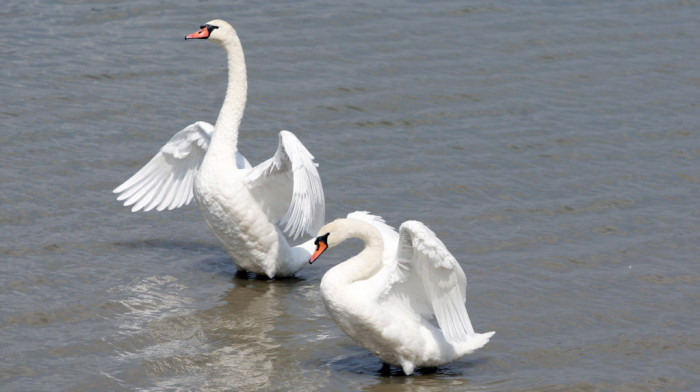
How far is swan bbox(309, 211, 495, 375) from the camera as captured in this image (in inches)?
281

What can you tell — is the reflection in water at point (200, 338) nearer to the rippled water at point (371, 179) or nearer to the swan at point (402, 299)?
the rippled water at point (371, 179)

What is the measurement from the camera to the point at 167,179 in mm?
10578

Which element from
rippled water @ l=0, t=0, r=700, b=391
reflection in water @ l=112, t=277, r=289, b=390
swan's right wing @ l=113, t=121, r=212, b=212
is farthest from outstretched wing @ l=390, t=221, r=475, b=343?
swan's right wing @ l=113, t=121, r=212, b=212

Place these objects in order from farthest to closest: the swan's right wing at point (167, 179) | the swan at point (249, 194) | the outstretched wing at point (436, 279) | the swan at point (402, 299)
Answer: the swan's right wing at point (167, 179)
the swan at point (249, 194)
the swan at point (402, 299)
the outstretched wing at point (436, 279)

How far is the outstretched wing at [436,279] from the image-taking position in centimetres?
693

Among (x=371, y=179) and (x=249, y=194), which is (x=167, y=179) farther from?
(x=371, y=179)

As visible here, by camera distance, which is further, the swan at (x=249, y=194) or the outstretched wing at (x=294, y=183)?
the swan at (x=249, y=194)

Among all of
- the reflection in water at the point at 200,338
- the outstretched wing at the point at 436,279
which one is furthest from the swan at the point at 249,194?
the outstretched wing at the point at 436,279

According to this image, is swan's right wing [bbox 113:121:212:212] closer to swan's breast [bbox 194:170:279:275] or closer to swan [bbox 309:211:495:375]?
swan's breast [bbox 194:170:279:275]

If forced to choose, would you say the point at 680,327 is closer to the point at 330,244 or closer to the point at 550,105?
the point at 330,244

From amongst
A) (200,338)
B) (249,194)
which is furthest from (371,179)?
(200,338)

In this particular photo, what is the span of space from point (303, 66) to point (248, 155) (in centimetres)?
264

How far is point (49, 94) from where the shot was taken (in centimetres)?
1294

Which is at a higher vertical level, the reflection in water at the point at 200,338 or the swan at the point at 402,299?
the swan at the point at 402,299
